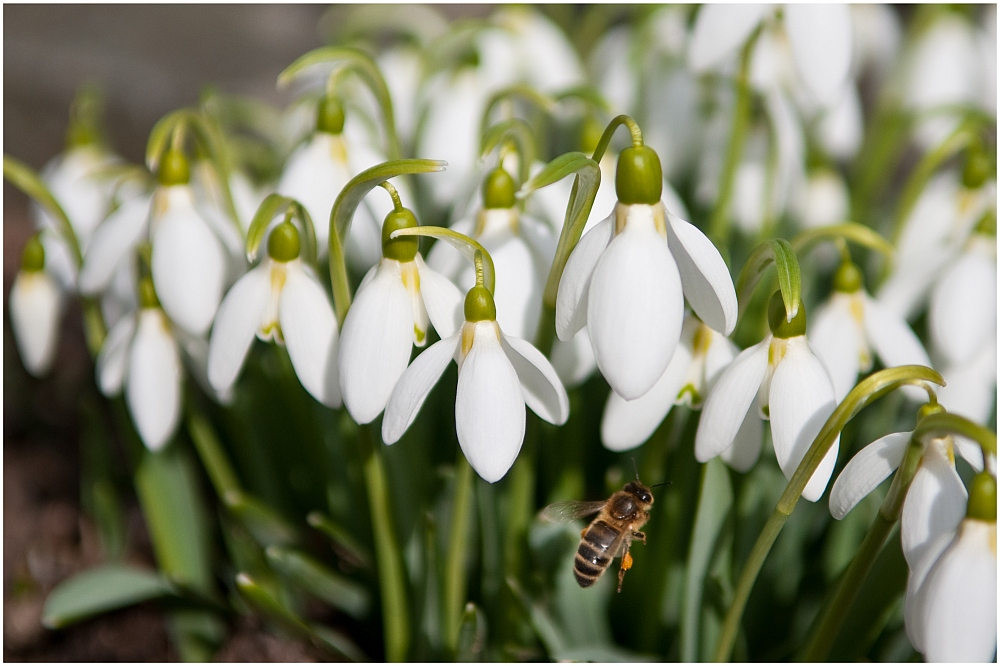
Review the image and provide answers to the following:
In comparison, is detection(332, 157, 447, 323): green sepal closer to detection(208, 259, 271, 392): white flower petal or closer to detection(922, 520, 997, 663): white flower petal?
detection(208, 259, 271, 392): white flower petal

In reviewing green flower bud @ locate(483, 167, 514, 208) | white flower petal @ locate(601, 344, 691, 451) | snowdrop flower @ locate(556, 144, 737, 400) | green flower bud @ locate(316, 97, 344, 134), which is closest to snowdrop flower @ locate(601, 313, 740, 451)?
white flower petal @ locate(601, 344, 691, 451)

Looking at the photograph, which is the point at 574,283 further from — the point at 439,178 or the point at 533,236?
the point at 439,178

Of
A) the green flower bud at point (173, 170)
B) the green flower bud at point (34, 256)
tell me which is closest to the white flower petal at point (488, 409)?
the green flower bud at point (173, 170)

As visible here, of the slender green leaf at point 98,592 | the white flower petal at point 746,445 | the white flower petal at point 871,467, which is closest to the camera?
the white flower petal at point 871,467

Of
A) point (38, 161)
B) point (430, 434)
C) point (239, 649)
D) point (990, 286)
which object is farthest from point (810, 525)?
point (38, 161)

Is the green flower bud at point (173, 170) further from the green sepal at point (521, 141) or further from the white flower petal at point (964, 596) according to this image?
the white flower petal at point (964, 596)

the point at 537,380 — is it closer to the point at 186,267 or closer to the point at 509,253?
the point at 509,253
